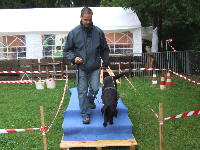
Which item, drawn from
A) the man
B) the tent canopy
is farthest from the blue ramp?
the tent canopy

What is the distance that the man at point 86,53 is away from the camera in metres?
6.14

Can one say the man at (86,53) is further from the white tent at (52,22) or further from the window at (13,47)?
the window at (13,47)

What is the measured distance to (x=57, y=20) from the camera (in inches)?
714

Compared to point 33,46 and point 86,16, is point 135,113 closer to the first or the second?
point 86,16

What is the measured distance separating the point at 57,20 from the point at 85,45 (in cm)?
1230

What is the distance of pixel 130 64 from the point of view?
667 inches

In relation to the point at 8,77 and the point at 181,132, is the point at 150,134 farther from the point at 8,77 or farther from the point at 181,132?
the point at 8,77

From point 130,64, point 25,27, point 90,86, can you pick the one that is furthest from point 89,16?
point 25,27

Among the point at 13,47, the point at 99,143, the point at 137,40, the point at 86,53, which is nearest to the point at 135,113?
the point at 99,143

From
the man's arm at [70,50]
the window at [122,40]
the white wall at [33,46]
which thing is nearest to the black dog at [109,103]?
the man's arm at [70,50]

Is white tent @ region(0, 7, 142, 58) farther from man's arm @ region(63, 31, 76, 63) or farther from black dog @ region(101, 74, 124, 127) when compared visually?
man's arm @ region(63, 31, 76, 63)

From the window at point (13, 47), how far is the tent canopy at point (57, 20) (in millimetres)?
563

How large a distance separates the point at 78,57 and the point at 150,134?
7.31 feet

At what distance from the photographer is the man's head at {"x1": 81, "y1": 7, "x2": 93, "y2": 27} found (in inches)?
234
